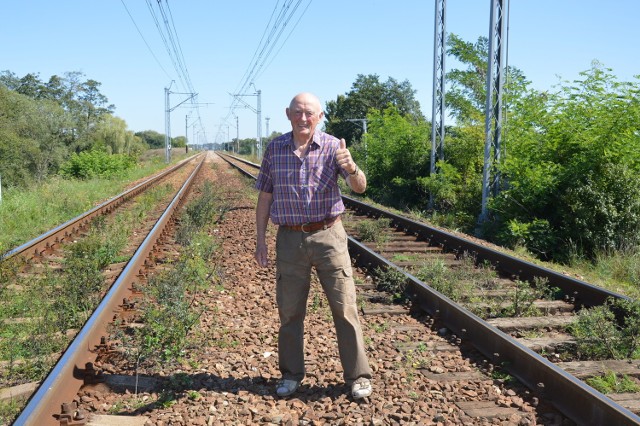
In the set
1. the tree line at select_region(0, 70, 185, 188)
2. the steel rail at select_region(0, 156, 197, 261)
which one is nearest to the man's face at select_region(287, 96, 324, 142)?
the steel rail at select_region(0, 156, 197, 261)

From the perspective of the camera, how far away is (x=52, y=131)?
191 feet

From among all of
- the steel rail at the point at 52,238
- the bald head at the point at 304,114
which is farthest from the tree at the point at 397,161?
the bald head at the point at 304,114

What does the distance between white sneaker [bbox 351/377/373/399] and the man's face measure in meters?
1.69

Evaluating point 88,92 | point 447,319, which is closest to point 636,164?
point 447,319

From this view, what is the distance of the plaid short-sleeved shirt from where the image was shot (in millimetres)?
3992

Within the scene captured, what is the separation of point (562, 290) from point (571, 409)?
3145 mm

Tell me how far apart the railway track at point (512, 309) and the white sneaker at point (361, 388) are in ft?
3.64

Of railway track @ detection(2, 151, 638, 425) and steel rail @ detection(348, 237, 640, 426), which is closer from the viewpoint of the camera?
steel rail @ detection(348, 237, 640, 426)

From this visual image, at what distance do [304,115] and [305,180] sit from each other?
0.43m

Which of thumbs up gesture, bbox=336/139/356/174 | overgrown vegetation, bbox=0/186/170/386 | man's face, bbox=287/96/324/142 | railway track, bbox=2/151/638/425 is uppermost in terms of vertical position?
man's face, bbox=287/96/324/142

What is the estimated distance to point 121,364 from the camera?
4668mm

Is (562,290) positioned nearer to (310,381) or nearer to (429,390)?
(429,390)

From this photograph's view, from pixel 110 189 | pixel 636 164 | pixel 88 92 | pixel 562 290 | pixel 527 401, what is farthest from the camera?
pixel 88 92

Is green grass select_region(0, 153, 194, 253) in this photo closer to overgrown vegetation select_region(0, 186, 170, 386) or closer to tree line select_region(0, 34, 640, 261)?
overgrown vegetation select_region(0, 186, 170, 386)
